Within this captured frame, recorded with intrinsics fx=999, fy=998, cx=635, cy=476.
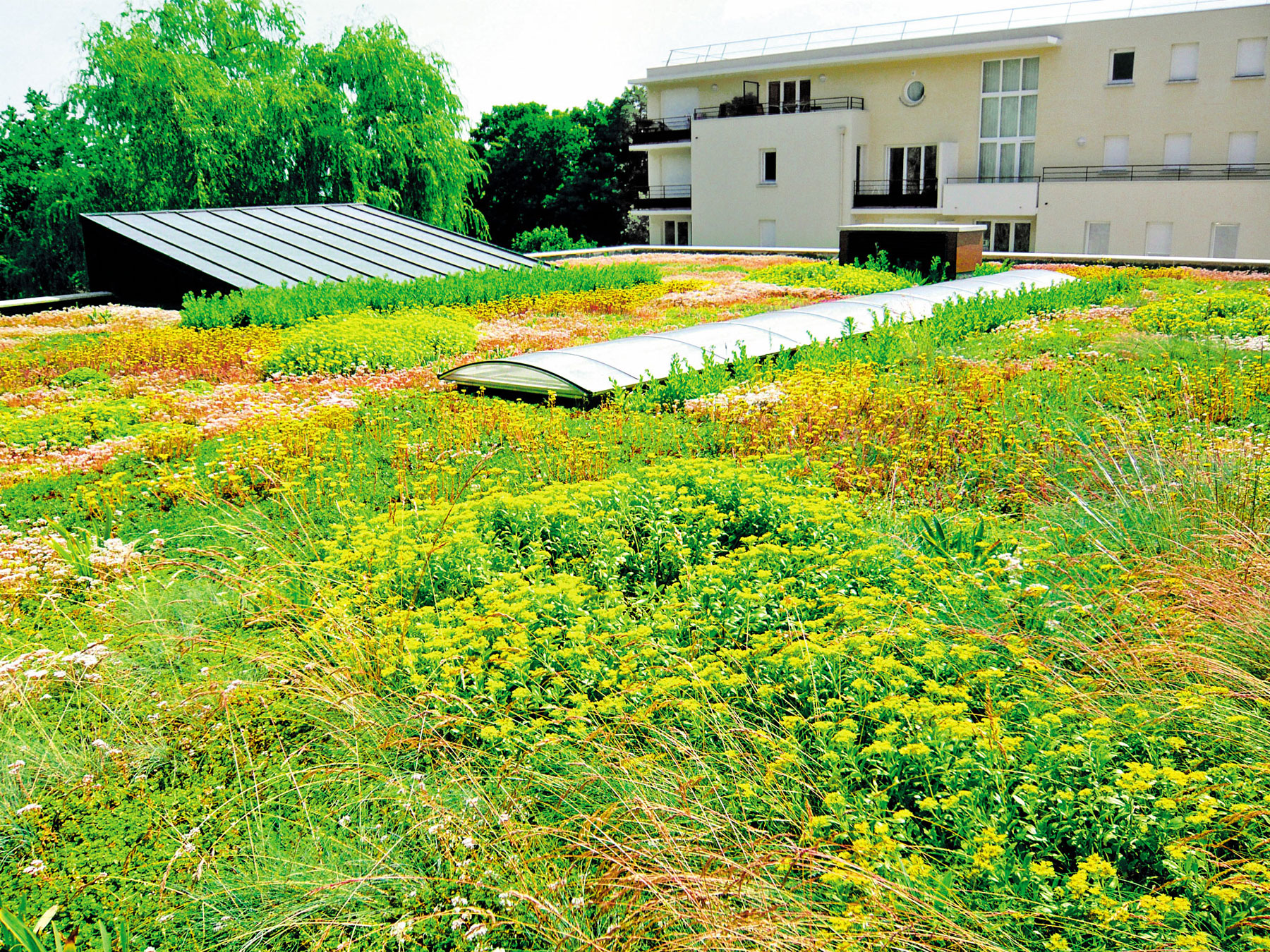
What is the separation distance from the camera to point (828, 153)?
4216 cm

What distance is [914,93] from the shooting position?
41.7m

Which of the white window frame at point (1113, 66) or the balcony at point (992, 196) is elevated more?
the white window frame at point (1113, 66)

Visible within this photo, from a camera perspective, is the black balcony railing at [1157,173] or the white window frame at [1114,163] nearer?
the black balcony railing at [1157,173]

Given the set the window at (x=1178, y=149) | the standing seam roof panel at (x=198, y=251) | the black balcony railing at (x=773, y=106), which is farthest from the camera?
the black balcony railing at (x=773, y=106)

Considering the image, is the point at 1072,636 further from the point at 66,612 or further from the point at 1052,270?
the point at 1052,270

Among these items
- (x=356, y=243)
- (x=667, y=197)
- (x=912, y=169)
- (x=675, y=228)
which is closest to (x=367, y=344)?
(x=356, y=243)

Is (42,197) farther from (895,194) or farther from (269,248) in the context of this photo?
(895,194)

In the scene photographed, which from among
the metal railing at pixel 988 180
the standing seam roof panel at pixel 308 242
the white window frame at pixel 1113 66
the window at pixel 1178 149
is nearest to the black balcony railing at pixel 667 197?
the metal railing at pixel 988 180

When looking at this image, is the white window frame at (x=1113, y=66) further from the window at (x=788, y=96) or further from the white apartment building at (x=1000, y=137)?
the window at (x=788, y=96)

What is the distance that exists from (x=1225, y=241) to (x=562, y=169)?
38.7 meters

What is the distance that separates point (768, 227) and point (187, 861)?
43649 millimetres

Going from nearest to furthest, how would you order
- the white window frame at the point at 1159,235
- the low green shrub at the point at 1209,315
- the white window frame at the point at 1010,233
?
1. the low green shrub at the point at 1209,315
2. the white window frame at the point at 1159,235
3. the white window frame at the point at 1010,233

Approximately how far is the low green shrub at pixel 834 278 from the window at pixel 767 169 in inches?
840

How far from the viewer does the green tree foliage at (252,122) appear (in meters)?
30.7
